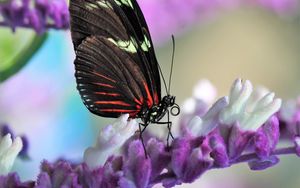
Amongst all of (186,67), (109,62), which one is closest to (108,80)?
(109,62)

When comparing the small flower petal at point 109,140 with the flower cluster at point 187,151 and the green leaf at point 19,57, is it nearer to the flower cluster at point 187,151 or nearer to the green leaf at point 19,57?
the flower cluster at point 187,151

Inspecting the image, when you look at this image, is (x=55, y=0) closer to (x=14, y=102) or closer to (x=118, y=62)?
(x=118, y=62)

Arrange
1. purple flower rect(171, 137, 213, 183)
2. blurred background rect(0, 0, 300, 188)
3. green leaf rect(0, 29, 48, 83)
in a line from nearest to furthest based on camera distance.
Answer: purple flower rect(171, 137, 213, 183) < green leaf rect(0, 29, 48, 83) < blurred background rect(0, 0, 300, 188)

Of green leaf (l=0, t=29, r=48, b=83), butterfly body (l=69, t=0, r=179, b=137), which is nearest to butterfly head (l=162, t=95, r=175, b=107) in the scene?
butterfly body (l=69, t=0, r=179, b=137)

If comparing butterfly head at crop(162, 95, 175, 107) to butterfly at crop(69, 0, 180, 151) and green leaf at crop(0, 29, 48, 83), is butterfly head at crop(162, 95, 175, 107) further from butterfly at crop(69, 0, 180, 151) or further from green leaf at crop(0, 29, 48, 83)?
green leaf at crop(0, 29, 48, 83)

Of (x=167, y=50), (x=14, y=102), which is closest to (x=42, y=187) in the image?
(x=14, y=102)

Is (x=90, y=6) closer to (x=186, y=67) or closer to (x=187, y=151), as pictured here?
(x=187, y=151)

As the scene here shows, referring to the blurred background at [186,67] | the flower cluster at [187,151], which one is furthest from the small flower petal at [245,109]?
the blurred background at [186,67]
